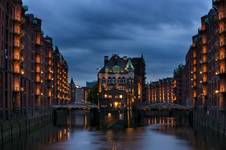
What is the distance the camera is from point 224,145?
78562 millimetres

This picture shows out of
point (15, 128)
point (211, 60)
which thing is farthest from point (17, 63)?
point (211, 60)

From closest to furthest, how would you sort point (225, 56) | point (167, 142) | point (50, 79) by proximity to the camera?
point (167, 142) < point (225, 56) < point (50, 79)

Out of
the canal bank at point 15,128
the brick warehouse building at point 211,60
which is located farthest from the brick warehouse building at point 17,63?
the brick warehouse building at point 211,60

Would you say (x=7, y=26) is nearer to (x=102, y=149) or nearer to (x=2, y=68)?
(x=2, y=68)

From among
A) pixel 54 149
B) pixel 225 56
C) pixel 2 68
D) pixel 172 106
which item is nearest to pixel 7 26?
pixel 2 68

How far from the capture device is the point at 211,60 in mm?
137125

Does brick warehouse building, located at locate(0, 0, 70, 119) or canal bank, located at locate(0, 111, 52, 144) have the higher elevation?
brick warehouse building, located at locate(0, 0, 70, 119)

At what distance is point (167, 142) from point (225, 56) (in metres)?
22.2

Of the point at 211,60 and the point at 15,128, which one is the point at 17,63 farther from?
the point at 211,60

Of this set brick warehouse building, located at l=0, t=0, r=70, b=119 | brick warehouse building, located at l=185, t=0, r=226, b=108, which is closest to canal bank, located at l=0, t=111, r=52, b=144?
brick warehouse building, located at l=0, t=0, r=70, b=119

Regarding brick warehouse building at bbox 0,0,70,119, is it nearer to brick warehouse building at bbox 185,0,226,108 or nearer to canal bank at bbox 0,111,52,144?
canal bank at bbox 0,111,52,144

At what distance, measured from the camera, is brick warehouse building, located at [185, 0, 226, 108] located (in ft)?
337

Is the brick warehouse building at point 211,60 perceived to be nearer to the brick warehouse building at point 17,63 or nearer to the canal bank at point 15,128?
the canal bank at point 15,128

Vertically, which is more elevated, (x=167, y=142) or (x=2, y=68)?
(x=2, y=68)
